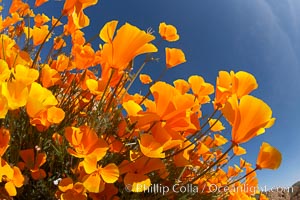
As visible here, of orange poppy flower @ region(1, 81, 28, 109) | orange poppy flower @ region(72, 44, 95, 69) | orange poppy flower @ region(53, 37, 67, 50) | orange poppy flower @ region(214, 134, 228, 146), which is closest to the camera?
orange poppy flower @ region(1, 81, 28, 109)

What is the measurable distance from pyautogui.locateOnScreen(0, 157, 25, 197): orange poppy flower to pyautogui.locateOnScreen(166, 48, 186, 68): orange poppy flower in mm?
775

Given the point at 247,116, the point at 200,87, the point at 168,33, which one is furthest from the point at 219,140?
the point at 247,116

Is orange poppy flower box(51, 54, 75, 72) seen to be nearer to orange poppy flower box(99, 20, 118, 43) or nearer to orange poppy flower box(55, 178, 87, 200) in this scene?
orange poppy flower box(99, 20, 118, 43)

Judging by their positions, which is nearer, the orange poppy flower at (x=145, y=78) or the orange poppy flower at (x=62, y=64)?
the orange poppy flower at (x=62, y=64)

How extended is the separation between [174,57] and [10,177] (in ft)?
2.67

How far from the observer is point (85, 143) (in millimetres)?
942

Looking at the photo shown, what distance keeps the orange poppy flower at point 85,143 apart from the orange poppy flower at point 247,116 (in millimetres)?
345

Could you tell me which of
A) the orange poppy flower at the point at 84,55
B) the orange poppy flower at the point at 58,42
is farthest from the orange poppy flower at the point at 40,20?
the orange poppy flower at the point at 84,55

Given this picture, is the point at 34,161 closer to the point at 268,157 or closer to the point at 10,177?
→ the point at 10,177

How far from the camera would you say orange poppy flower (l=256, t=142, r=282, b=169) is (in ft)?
3.69

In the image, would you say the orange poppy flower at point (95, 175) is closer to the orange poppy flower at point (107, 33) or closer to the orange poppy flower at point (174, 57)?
the orange poppy flower at point (107, 33)

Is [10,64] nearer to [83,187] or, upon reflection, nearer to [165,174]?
[83,187]

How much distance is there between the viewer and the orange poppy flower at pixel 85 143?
930 millimetres

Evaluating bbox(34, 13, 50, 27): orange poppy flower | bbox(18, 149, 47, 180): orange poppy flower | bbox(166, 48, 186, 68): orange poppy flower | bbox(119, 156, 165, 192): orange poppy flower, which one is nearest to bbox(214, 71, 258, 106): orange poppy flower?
bbox(166, 48, 186, 68): orange poppy flower
